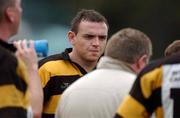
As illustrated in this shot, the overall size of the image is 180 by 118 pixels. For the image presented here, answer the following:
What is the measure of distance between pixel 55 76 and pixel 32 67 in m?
1.25

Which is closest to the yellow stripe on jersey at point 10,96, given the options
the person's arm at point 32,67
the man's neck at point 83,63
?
the person's arm at point 32,67

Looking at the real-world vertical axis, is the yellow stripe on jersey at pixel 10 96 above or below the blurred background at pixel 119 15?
above

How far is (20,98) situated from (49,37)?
1054 cm

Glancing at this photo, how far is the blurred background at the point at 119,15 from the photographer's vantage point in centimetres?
1511

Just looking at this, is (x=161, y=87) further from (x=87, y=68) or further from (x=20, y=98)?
(x=87, y=68)

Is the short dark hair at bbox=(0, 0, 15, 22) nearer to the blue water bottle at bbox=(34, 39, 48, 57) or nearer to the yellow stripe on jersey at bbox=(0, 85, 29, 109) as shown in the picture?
the yellow stripe on jersey at bbox=(0, 85, 29, 109)

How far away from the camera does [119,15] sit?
55.8ft

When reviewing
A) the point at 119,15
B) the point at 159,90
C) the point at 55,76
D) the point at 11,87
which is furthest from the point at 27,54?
the point at 119,15

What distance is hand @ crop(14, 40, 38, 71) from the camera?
4.51 m

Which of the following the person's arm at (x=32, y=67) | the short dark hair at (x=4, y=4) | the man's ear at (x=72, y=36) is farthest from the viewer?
the man's ear at (x=72, y=36)

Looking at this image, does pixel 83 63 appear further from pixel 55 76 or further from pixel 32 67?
pixel 32 67

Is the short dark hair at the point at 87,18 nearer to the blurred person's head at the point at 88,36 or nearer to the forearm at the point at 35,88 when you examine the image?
the blurred person's head at the point at 88,36

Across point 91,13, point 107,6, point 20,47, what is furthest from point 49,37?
point 20,47

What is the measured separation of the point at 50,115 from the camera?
18.8 feet
